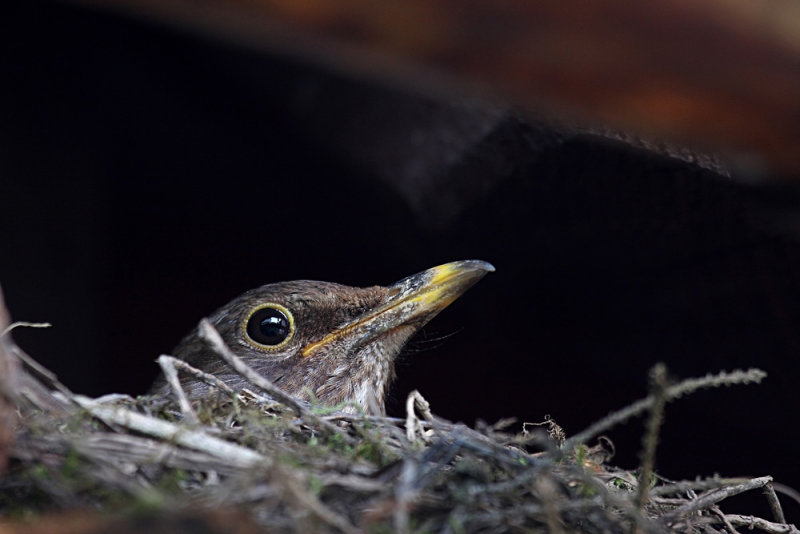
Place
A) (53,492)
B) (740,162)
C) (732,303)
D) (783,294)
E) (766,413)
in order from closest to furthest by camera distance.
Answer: (740,162), (53,492), (783,294), (732,303), (766,413)

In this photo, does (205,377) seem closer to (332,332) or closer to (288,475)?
(288,475)

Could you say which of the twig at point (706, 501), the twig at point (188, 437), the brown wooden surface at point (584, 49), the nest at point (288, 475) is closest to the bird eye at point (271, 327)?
the nest at point (288, 475)

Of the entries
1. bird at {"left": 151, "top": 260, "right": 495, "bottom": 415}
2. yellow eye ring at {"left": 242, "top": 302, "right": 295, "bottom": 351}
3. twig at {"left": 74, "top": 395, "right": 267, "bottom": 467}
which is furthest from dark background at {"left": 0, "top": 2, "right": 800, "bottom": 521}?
twig at {"left": 74, "top": 395, "right": 267, "bottom": 467}

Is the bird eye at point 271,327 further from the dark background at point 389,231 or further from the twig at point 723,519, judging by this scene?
the twig at point 723,519

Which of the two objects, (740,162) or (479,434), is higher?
(740,162)

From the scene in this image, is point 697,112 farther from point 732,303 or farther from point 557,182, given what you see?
point 732,303

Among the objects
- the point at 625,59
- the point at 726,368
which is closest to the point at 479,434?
the point at 625,59

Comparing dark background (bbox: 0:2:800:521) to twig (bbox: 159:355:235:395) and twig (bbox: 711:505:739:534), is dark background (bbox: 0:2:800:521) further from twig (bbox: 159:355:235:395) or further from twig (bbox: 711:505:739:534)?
twig (bbox: 159:355:235:395)
